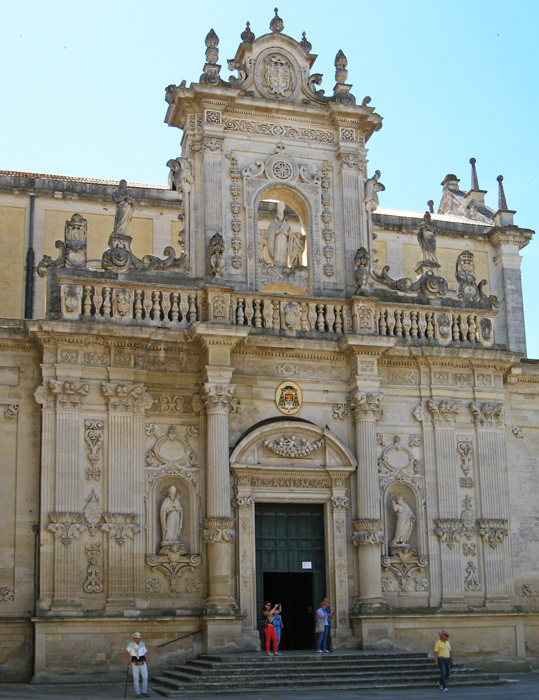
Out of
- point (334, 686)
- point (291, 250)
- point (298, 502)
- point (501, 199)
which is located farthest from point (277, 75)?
point (334, 686)

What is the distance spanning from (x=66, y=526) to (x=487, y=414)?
10.2 metres

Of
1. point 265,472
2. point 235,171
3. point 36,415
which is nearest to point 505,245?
point 235,171

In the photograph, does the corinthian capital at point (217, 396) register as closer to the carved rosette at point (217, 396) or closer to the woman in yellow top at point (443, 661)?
the carved rosette at point (217, 396)

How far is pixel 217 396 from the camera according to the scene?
23203 mm

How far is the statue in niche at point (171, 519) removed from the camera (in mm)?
22903

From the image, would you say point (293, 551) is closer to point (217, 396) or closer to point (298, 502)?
point (298, 502)

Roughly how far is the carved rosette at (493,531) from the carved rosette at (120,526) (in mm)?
8007

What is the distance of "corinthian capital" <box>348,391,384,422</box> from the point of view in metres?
24.3

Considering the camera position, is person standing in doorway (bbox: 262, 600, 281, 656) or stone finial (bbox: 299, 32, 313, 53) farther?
stone finial (bbox: 299, 32, 313, 53)

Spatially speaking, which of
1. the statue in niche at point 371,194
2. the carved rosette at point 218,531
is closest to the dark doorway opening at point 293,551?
the carved rosette at point 218,531

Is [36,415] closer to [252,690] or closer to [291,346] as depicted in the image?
[291,346]

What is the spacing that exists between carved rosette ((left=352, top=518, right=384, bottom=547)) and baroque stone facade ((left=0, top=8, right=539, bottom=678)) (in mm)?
49

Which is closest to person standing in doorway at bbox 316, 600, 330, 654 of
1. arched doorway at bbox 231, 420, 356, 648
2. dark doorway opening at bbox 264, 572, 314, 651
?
arched doorway at bbox 231, 420, 356, 648

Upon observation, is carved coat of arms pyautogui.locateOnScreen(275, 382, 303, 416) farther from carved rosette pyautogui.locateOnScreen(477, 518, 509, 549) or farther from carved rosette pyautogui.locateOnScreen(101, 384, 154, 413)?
carved rosette pyautogui.locateOnScreen(477, 518, 509, 549)
